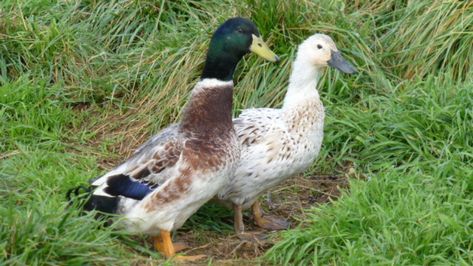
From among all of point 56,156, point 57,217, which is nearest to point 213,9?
point 56,156

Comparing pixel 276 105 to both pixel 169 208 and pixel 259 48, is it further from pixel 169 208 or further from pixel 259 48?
pixel 169 208

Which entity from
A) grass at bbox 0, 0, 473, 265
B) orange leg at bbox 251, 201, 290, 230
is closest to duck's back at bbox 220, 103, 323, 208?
orange leg at bbox 251, 201, 290, 230

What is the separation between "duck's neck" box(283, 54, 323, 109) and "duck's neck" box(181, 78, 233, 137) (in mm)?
430

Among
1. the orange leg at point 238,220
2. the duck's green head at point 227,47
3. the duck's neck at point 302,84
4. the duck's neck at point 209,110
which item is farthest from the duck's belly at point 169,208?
the duck's neck at point 302,84

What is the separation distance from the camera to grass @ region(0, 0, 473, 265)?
17.7 ft

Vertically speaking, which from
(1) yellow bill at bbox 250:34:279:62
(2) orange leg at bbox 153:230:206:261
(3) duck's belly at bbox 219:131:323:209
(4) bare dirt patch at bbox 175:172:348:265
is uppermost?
(1) yellow bill at bbox 250:34:279:62

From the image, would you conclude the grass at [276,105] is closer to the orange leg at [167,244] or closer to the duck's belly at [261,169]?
the orange leg at [167,244]

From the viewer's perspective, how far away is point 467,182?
5848 millimetres

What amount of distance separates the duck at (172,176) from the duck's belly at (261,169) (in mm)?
195

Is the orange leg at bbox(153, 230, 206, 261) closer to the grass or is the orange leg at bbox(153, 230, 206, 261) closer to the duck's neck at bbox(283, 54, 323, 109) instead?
the grass

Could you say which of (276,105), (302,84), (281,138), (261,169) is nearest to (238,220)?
(261,169)

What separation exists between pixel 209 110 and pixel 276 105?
4.85ft

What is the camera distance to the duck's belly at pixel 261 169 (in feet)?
20.4

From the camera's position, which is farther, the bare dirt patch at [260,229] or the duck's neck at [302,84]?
the duck's neck at [302,84]
